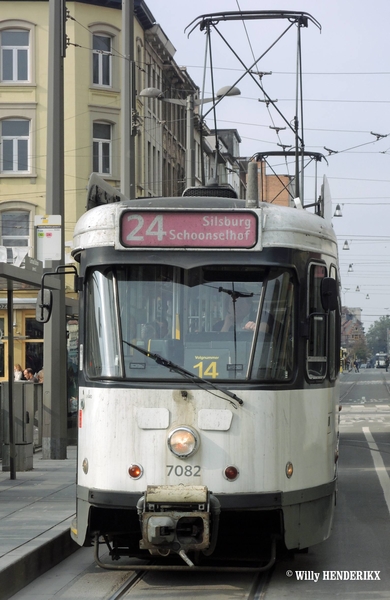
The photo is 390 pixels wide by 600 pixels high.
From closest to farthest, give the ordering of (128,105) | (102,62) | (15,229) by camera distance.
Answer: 1. (128,105)
2. (15,229)
3. (102,62)

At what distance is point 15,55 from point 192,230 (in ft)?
113

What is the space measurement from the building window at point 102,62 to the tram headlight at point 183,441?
1387 inches

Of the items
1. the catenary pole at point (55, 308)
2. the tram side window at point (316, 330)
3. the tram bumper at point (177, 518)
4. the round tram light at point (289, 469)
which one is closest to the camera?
the tram bumper at point (177, 518)

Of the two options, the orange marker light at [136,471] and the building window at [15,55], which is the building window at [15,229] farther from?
the orange marker light at [136,471]

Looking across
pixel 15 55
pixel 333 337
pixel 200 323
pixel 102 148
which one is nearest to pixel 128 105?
pixel 333 337

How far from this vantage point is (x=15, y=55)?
133 ft

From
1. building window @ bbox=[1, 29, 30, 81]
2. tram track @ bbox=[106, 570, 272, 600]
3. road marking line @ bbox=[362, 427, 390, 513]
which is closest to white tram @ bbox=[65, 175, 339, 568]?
tram track @ bbox=[106, 570, 272, 600]

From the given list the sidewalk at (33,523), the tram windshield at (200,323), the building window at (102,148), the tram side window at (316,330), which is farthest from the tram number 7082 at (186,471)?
the building window at (102,148)

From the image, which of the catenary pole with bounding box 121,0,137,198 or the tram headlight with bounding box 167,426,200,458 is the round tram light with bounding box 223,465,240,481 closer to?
the tram headlight with bounding box 167,426,200,458

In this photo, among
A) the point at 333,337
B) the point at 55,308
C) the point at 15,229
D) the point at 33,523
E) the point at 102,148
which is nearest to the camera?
the point at 333,337

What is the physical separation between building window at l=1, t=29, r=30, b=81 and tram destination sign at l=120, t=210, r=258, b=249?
3376cm

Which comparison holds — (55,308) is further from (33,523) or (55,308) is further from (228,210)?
(228,210)

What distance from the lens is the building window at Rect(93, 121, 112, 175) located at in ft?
136

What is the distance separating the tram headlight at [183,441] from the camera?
7.60 m
